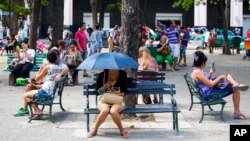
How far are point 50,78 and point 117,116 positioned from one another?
7.09 feet

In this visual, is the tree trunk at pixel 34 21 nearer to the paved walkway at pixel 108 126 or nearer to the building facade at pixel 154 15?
the paved walkway at pixel 108 126

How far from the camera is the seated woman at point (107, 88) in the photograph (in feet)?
28.7

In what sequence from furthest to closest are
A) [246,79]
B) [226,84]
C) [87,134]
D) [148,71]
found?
1. [246,79]
2. [148,71]
3. [226,84]
4. [87,134]

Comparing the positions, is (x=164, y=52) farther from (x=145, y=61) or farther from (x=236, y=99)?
(x=236, y=99)

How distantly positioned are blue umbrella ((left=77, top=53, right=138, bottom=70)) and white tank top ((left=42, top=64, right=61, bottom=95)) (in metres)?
1.51

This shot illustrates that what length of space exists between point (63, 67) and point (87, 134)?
217 centimetres

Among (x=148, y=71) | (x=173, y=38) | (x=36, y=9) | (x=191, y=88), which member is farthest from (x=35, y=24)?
(x=191, y=88)

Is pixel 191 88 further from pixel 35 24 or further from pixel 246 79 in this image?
pixel 35 24

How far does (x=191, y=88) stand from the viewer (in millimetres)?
10625

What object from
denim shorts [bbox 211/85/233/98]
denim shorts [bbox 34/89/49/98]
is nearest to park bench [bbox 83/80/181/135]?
denim shorts [bbox 34/89/49/98]

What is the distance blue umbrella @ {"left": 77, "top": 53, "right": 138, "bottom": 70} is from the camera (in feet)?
28.6

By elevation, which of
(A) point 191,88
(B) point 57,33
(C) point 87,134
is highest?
(B) point 57,33

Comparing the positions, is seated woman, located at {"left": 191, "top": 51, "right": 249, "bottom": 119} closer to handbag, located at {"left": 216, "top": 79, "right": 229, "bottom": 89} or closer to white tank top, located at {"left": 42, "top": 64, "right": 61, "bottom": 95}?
handbag, located at {"left": 216, "top": 79, "right": 229, "bottom": 89}

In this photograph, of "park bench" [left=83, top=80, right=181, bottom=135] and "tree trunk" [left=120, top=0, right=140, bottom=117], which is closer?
"park bench" [left=83, top=80, right=181, bottom=135]
